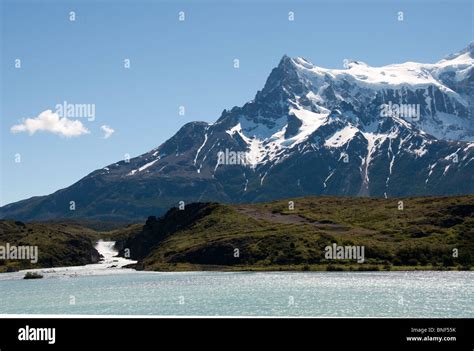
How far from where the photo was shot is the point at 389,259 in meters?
181

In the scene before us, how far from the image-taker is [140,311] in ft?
284
